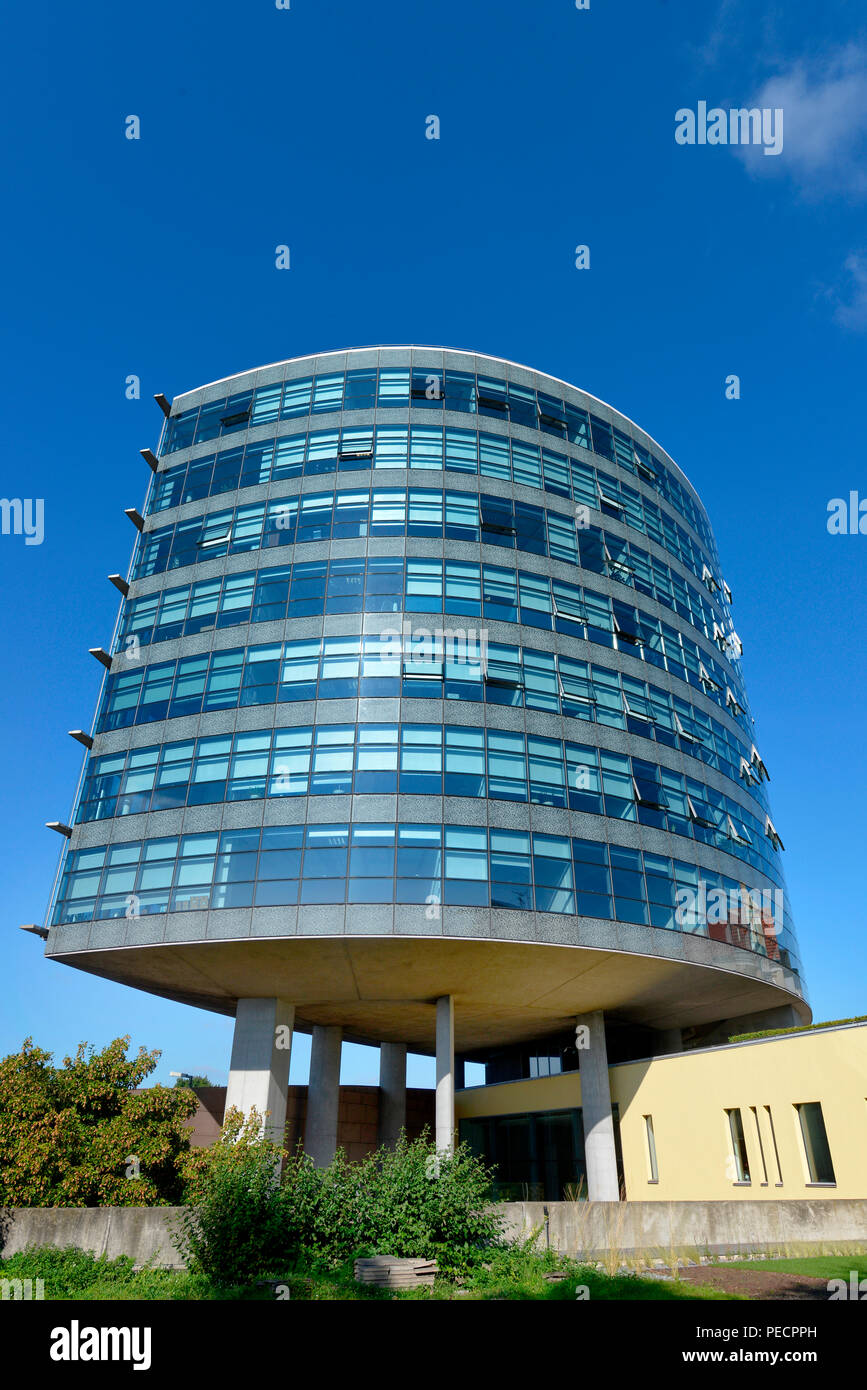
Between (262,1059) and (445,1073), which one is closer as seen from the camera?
(445,1073)

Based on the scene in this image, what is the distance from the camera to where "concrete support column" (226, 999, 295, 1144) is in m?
31.1

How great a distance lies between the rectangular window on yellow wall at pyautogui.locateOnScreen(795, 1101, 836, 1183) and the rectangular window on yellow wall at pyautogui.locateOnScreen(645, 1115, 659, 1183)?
8590mm

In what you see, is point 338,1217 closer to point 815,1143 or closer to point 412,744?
point 815,1143

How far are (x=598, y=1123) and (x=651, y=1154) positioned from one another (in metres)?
2.19

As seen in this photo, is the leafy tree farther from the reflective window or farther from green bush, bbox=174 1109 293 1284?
green bush, bbox=174 1109 293 1284

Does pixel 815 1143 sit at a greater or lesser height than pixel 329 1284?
greater

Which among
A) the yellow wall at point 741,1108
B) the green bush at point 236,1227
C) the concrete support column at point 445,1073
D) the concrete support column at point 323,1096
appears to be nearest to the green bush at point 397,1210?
the green bush at point 236,1227

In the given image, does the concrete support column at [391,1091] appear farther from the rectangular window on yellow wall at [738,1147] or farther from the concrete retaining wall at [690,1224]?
the concrete retaining wall at [690,1224]

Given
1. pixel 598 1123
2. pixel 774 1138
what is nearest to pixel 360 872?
pixel 774 1138

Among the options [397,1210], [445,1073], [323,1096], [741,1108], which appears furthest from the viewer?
[323,1096]

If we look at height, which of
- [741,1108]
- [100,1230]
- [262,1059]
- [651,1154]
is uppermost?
[262,1059]

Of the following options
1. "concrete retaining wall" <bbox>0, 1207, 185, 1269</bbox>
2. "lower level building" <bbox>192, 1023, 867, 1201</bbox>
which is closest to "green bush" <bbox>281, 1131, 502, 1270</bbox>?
"concrete retaining wall" <bbox>0, 1207, 185, 1269</bbox>

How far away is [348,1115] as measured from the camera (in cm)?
4319
